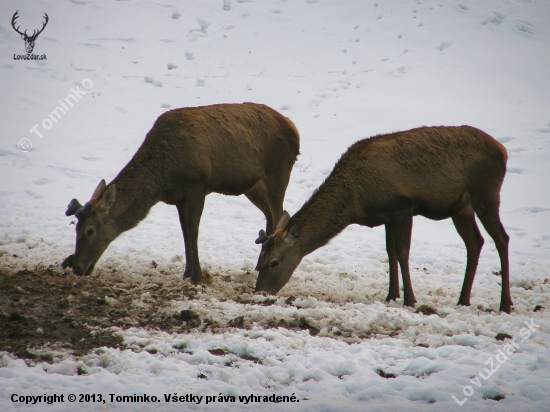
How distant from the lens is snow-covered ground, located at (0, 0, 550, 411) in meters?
5.53

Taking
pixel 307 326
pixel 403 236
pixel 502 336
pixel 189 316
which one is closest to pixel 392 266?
pixel 403 236

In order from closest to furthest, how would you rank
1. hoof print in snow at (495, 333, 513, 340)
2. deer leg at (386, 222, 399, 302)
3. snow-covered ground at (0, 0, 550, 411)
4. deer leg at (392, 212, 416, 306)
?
snow-covered ground at (0, 0, 550, 411) → hoof print in snow at (495, 333, 513, 340) → deer leg at (392, 212, 416, 306) → deer leg at (386, 222, 399, 302)

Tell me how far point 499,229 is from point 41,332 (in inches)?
237

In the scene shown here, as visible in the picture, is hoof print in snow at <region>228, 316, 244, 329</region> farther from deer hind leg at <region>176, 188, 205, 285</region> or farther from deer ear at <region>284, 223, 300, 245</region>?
deer hind leg at <region>176, 188, 205, 285</region>

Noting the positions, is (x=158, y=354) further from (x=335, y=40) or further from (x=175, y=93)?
(x=335, y=40)

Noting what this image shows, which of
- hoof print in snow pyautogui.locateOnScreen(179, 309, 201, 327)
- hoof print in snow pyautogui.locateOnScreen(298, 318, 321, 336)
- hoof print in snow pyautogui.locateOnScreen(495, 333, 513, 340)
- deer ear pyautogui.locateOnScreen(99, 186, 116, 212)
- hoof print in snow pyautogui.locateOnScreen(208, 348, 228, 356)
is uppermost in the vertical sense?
deer ear pyautogui.locateOnScreen(99, 186, 116, 212)

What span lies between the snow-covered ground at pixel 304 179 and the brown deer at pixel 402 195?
0.57 m

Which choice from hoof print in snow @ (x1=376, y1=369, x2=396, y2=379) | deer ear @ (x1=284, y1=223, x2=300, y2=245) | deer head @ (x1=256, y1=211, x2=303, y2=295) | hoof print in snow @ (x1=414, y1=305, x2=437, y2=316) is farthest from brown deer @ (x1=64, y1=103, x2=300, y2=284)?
hoof print in snow @ (x1=376, y1=369, x2=396, y2=379)

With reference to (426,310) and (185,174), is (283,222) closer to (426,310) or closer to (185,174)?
(185,174)

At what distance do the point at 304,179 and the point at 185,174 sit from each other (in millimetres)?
6490

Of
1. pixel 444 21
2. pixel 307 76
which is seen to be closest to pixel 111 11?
pixel 307 76

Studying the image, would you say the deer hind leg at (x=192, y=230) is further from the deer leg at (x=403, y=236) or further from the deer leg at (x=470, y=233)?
the deer leg at (x=470, y=233)

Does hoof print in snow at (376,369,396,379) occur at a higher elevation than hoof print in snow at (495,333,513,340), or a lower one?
higher

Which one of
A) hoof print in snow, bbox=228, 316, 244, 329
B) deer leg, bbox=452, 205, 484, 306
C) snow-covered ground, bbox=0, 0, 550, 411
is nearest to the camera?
snow-covered ground, bbox=0, 0, 550, 411
